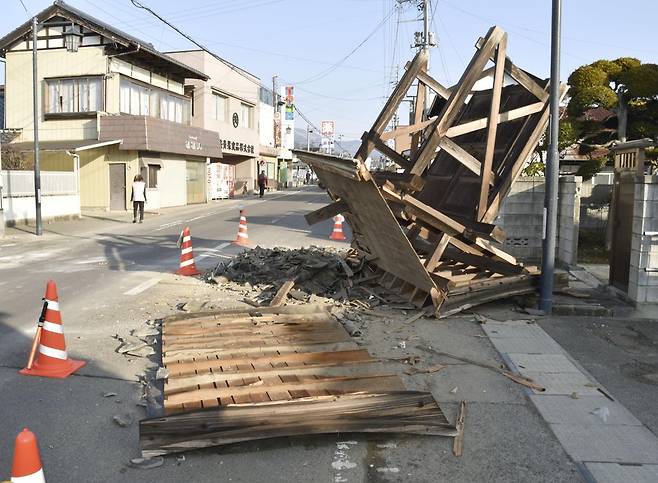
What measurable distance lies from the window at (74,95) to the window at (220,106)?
15.5 meters

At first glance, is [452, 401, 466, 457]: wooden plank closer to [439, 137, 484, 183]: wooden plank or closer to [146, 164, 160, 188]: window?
[439, 137, 484, 183]: wooden plank

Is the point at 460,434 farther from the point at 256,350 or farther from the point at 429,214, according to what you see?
the point at 429,214

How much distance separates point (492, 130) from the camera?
7.82 m

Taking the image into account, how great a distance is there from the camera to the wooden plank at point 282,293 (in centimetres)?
828

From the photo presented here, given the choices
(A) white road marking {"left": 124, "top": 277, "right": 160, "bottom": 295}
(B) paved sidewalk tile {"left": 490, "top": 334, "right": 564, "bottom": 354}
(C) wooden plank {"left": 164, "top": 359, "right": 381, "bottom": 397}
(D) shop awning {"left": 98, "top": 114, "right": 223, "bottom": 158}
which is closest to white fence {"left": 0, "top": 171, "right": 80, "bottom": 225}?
(D) shop awning {"left": 98, "top": 114, "right": 223, "bottom": 158}

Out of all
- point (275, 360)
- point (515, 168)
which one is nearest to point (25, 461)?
point (275, 360)

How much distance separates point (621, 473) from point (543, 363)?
2.32 meters

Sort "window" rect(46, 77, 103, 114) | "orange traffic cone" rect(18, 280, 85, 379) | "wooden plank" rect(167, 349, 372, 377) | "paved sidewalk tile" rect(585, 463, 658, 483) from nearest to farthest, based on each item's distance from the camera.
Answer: "paved sidewalk tile" rect(585, 463, 658, 483) < "wooden plank" rect(167, 349, 372, 377) < "orange traffic cone" rect(18, 280, 85, 379) < "window" rect(46, 77, 103, 114)

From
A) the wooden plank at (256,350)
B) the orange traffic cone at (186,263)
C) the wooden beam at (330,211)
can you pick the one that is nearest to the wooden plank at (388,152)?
the wooden beam at (330,211)

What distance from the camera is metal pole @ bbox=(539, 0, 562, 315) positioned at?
7.81 m

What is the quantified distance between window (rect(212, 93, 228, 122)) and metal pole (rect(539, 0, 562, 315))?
1483 inches

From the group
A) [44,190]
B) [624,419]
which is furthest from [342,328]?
[44,190]

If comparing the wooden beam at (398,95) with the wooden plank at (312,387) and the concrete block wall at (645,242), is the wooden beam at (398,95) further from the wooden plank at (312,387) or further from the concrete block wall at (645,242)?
the wooden plank at (312,387)

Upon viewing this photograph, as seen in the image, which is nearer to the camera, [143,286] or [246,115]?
[143,286]
